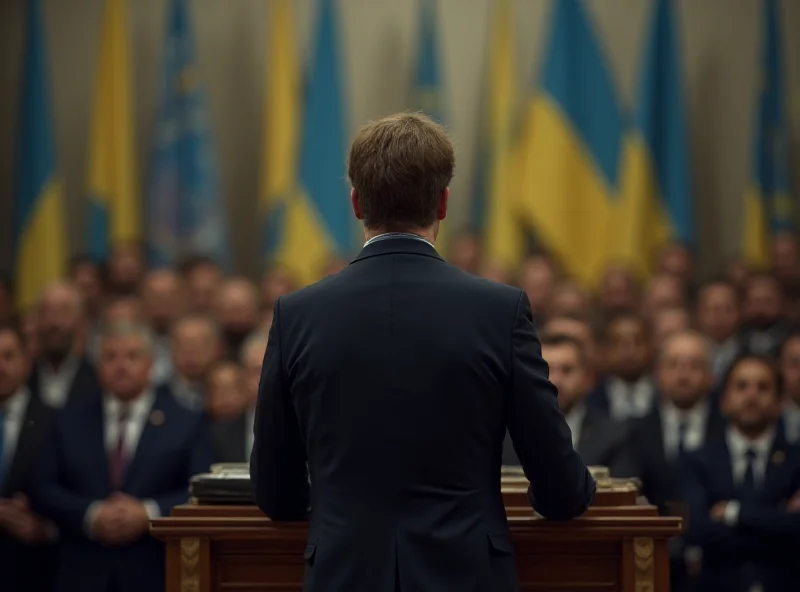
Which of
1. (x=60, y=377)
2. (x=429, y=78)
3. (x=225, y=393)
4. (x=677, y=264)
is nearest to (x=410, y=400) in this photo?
(x=225, y=393)

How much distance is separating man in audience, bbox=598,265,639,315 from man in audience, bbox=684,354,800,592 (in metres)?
3.13

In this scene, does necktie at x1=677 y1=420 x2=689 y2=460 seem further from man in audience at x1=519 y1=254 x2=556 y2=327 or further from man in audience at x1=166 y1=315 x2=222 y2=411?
man in audience at x1=166 y1=315 x2=222 y2=411

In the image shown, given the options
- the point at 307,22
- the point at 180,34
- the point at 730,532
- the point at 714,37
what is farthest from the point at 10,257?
the point at 730,532

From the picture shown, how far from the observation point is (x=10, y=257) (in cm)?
1141

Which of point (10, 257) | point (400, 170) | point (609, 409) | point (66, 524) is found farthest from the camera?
point (10, 257)

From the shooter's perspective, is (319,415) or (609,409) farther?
(609,409)

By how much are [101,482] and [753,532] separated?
2.55 meters

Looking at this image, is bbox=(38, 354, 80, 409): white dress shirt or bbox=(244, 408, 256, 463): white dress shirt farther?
bbox=(38, 354, 80, 409): white dress shirt

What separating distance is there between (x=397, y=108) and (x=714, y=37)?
318 centimetres

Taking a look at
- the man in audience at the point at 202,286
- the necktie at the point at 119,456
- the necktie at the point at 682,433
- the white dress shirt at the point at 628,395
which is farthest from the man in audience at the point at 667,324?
the necktie at the point at 119,456

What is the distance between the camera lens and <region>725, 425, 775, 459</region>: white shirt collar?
4.98m

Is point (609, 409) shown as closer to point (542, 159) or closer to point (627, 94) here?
point (542, 159)

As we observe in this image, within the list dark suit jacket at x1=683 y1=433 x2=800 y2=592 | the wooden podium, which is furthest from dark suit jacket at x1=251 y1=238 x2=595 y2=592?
dark suit jacket at x1=683 y1=433 x2=800 y2=592

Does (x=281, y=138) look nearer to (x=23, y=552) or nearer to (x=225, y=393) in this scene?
(x=225, y=393)
